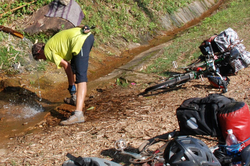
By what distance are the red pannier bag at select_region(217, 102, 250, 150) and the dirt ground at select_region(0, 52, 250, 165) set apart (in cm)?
85

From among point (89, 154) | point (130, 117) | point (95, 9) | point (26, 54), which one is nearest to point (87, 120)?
point (130, 117)

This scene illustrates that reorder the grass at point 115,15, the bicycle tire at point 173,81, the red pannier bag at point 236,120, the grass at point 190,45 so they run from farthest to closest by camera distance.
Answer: the grass at point 115,15
the grass at point 190,45
the bicycle tire at point 173,81
the red pannier bag at point 236,120

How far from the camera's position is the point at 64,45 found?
5.02m

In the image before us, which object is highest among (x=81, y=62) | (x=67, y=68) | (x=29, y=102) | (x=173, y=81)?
(x=81, y=62)

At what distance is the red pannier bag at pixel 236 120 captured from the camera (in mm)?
2820

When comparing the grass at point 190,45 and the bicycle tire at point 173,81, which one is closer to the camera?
the bicycle tire at point 173,81

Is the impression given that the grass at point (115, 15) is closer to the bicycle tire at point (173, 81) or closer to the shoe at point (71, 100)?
the shoe at point (71, 100)

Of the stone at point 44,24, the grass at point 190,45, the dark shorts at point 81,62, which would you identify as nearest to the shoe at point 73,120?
the dark shorts at point 81,62

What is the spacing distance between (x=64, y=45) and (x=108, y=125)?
170cm

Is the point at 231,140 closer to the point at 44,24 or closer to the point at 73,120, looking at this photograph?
the point at 73,120

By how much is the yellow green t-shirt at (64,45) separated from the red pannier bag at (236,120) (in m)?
2.93

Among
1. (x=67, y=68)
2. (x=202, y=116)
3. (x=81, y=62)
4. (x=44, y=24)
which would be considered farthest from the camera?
(x=44, y=24)

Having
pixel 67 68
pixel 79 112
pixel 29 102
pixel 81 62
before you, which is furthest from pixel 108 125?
pixel 29 102

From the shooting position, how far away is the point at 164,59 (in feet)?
28.2
